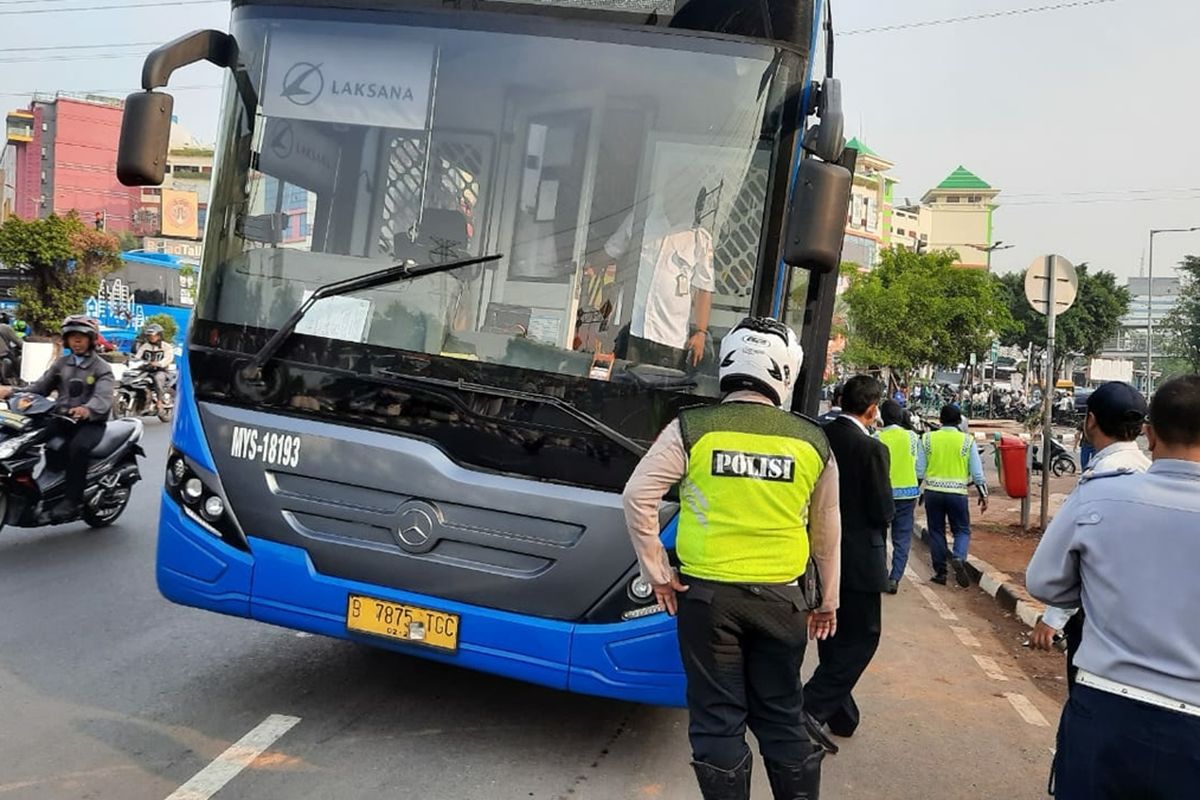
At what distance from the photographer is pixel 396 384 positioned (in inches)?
164

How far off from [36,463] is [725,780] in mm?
6030

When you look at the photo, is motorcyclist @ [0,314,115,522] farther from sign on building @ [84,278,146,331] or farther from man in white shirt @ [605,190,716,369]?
sign on building @ [84,278,146,331]

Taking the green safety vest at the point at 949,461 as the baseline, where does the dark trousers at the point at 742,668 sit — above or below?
below

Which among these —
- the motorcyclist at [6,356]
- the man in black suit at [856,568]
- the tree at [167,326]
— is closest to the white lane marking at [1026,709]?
the man in black suit at [856,568]

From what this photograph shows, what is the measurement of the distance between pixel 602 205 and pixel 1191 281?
42.8 metres

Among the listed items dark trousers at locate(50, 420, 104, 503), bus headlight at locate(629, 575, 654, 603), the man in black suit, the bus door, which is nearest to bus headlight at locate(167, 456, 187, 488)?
the bus door

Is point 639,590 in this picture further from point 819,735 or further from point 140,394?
point 140,394

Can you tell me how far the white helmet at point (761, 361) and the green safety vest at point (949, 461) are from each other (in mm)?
6686

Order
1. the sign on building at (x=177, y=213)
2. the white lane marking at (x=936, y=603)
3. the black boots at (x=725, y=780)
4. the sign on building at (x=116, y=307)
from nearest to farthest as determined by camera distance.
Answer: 1. the black boots at (x=725, y=780)
2. the white lane marking at (x=936, y=603)
3. the sign on building at (x=116, y=307)
4. the sign on building at (x=177, y=213)

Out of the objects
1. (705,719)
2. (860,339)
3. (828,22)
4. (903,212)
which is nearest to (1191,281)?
(860,339)

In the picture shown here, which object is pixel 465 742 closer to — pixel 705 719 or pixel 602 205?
pixel 705 719

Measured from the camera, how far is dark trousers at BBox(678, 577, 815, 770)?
320 cm

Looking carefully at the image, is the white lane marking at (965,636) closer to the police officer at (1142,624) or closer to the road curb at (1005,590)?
A: the road curb at (1005,590)

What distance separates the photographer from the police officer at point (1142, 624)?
2.37 metres
